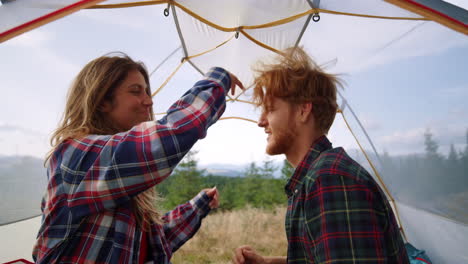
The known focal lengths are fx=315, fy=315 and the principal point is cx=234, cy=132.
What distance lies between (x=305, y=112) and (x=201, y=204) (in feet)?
3.17

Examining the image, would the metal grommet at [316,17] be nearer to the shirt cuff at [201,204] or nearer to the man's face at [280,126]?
the man's face at [280,126]

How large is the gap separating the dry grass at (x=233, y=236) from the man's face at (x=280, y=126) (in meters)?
3.18

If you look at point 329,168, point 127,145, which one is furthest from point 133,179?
point 329,168

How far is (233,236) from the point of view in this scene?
4.92 m

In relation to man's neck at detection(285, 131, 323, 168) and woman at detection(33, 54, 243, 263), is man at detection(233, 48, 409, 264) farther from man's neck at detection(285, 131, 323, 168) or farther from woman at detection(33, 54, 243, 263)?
woman at detection(33, 54, 243, 263)

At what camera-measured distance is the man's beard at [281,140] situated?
54.6 inches

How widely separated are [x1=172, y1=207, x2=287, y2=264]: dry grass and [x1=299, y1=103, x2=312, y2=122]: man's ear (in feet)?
10.8

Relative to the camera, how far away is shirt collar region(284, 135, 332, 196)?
4.06 ft

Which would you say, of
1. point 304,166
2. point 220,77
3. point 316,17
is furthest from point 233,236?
point 220,77

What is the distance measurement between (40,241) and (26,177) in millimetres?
2058

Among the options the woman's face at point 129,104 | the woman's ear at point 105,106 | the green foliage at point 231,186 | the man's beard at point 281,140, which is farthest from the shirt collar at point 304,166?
the green foliage at point 231,186

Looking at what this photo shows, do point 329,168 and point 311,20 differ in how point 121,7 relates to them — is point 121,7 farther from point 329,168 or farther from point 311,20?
point 329,168

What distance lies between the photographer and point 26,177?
9.20 ft

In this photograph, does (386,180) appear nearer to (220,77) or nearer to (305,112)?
(305,112)
